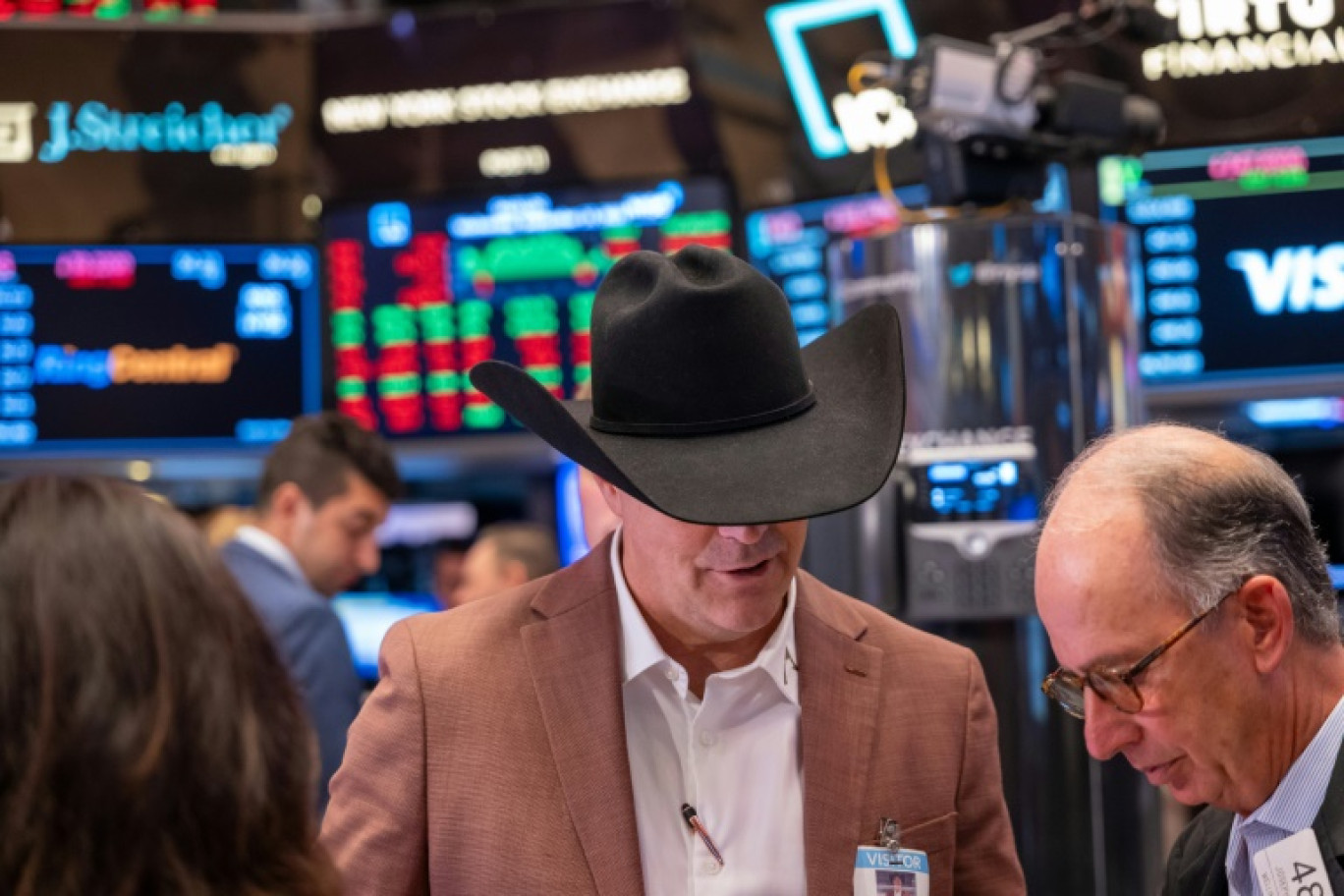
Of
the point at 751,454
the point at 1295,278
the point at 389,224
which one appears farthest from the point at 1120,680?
the point at 389,224

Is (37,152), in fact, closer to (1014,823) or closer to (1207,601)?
(1014,823)

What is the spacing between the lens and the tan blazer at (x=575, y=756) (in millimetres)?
2156

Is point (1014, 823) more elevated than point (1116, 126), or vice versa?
point (1116, 126)

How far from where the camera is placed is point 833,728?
7.45 feet

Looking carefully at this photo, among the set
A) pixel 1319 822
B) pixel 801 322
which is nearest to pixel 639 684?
pixel 1319 822

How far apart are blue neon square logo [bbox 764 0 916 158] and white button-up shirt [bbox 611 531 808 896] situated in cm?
327

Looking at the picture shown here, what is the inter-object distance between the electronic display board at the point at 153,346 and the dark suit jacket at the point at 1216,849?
3982mm

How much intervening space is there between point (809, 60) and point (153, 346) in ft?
7.64

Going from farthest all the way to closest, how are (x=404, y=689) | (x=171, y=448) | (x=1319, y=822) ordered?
(x=171, y=448), (x=404, y=689), (x=1319, y=822)

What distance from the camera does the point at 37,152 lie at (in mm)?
5777

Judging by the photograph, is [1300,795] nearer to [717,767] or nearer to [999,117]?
[717,767]

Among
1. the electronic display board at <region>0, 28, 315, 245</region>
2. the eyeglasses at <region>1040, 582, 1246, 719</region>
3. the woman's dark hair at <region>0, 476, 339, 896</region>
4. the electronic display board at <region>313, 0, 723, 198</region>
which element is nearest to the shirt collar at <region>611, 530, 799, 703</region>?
the eyeglasses at <region>1040, 582, 1246, 719</region>

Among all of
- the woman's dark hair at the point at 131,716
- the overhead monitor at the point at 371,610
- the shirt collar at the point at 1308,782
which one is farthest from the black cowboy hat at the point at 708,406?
the overhead monitor at the point at 371,610

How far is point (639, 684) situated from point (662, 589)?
0.47 ft
